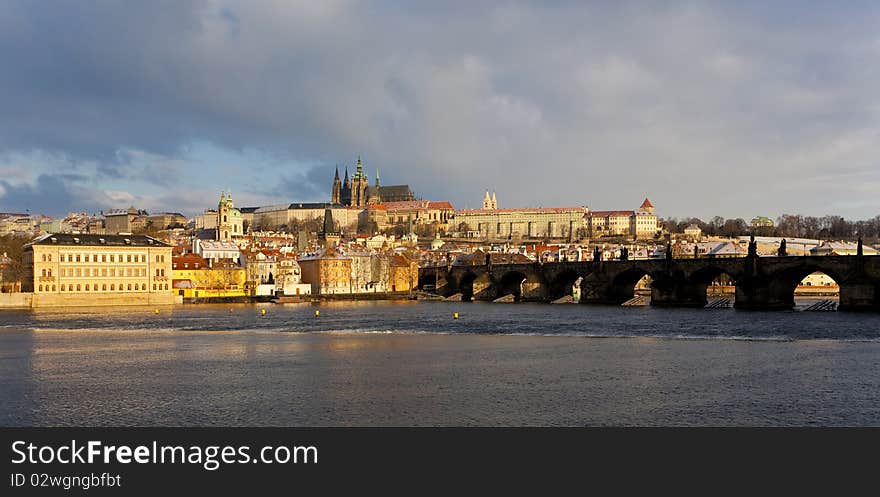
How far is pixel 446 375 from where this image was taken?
29.1m

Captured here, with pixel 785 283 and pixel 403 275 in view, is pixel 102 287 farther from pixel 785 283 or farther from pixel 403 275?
pixel 785 283

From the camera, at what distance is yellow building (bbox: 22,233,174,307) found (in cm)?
8594

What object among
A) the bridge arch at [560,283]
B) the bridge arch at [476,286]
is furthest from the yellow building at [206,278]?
the bridge arch at [560,283]

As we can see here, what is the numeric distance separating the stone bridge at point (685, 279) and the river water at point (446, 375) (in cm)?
1437

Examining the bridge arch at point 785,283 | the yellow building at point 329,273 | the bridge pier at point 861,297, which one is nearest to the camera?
the bridge pier at point 861,297

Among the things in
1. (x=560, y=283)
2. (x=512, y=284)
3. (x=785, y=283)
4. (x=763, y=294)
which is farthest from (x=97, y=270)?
(x=785, y=283)

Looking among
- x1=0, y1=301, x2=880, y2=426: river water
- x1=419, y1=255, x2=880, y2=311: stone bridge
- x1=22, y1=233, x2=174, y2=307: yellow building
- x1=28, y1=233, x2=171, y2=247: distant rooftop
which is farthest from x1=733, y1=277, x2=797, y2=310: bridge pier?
x1=28, y1=233, x2=171, y2=247: distant rooftop

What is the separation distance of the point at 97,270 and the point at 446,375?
229 feet

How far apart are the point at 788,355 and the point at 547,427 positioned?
62.3 feet

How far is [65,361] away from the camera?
34.2 m

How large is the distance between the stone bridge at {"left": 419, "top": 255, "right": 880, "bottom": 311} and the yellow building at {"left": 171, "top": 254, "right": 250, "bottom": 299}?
28978 mm

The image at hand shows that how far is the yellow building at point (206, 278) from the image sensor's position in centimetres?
10131

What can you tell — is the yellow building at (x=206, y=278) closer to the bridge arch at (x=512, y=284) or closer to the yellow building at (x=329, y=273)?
the yellow building at (x=329, y=273)
